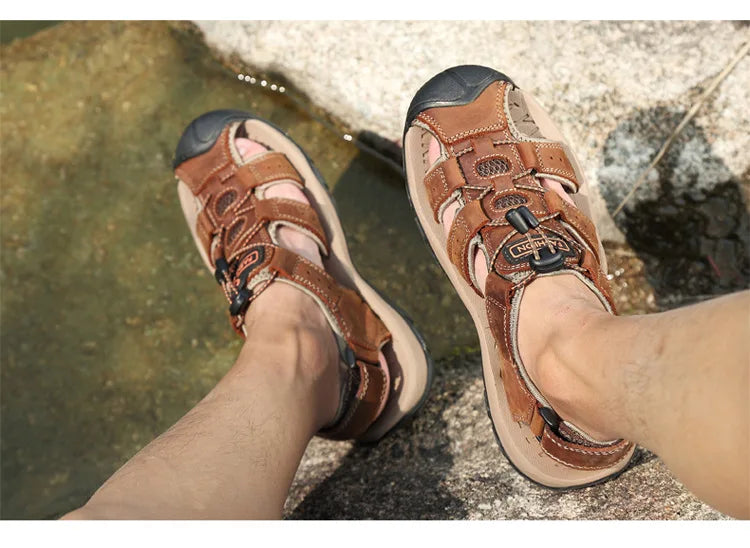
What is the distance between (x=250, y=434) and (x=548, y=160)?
1.29m

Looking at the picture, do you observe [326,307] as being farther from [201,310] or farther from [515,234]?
[201,310]

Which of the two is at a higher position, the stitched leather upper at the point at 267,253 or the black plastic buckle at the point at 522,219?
the black plastic buckle at the point at 522,219

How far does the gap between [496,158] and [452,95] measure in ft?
0.91

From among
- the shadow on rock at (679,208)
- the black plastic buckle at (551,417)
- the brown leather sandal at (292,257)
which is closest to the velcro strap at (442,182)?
the brown leather sandal at (292,257)

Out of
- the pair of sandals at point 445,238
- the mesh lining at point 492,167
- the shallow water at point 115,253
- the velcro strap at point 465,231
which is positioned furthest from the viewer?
the shallow water at point 115,253

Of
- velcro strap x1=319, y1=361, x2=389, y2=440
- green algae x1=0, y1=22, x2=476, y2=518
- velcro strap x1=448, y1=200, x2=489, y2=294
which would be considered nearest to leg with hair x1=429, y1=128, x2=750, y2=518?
velcro strap x1=448, y1=200, x2=489, y2=294

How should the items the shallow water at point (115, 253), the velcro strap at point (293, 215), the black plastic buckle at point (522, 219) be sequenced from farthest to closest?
the shallow water at point (115, 253)
the velcro strap at point (293, 215)
the black plastic buckle at point (522, 219)

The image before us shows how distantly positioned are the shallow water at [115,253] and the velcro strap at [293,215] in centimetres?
37

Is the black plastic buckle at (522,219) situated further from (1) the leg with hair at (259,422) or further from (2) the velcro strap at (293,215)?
(2) the velcro strap at (293,215)

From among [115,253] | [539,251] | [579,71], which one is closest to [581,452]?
[539,251]

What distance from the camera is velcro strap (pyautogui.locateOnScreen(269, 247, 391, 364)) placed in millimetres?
1944

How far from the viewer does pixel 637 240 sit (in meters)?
2.32

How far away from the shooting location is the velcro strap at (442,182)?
2.01 metres

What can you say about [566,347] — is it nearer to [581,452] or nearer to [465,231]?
[581,452]
